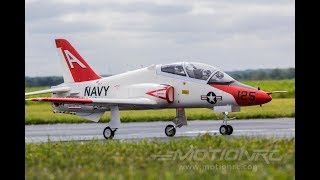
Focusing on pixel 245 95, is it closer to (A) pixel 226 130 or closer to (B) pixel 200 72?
(A) pixel 226 130

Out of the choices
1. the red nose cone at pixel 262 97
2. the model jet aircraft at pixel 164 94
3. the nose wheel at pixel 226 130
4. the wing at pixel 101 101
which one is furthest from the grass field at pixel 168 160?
the wing at pixel 101 101

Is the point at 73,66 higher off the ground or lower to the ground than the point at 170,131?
higher

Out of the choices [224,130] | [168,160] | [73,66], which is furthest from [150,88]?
[168,160]

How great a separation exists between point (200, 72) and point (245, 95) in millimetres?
1442

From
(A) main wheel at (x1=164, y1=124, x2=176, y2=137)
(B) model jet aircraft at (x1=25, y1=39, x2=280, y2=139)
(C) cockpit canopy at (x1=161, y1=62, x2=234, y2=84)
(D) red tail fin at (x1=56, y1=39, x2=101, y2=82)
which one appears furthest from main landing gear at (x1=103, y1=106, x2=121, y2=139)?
(D) red tail fin at (x1=56, y1=39, x2=101, y2=82)

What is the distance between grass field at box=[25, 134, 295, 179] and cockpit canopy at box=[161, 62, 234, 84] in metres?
6.09

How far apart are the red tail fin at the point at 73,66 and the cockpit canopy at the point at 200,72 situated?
121 inches

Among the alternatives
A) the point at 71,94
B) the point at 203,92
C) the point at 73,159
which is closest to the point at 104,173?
the point at 73,159

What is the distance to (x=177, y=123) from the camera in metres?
21.3

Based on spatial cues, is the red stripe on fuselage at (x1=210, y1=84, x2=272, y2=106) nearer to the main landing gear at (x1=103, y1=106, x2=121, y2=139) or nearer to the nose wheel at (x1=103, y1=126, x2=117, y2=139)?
the main landing gear at (x1=103, y1=106, x2=121, y2=139)

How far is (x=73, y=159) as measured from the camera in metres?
11.9

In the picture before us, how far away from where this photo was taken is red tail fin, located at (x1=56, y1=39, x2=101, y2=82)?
75.9 feet
